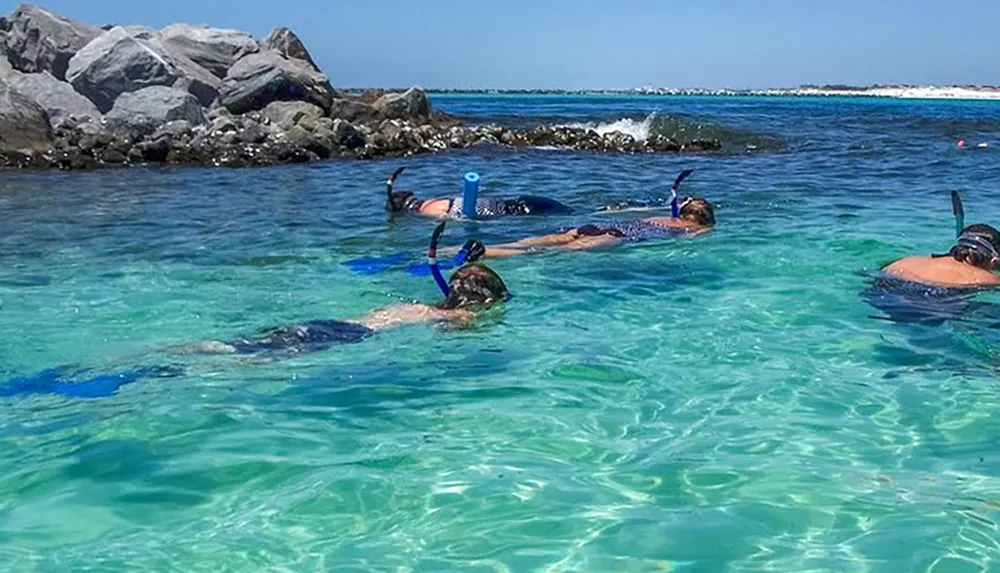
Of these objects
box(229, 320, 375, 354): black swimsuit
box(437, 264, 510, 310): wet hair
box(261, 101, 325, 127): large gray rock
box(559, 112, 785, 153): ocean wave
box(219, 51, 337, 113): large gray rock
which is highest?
box(219, 51, 337, 113): large gray rock

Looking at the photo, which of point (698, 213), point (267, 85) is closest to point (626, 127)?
point (267, 85)

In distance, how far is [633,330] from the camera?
23.8ft

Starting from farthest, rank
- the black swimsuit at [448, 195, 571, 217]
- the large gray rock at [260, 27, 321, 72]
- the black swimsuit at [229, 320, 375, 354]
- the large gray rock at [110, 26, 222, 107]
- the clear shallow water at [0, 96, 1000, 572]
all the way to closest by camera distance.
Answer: the large gray rock at [260, 27, 321, 72] → the large gray rock at [110, 26, 222, 107] → the black swimsuit at [448, 195, 571, 217] → the black swimsuit at [229, 320, 375, 354] → the clear shallow water at [0, 96, 1000, 572]

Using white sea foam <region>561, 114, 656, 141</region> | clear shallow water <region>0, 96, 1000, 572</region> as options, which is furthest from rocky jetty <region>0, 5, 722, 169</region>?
clear shallow water <region>0, 96, 1000, 572</region>

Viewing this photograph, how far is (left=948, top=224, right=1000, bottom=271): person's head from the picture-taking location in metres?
7.92

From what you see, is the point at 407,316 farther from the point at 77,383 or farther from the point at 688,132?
the point at 688,132

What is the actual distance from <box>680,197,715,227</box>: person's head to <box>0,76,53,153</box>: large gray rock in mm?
13898

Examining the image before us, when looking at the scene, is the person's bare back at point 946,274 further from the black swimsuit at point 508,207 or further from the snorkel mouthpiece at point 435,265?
the black swimsuit at point 508,207

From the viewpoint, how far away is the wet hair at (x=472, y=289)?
7.52m

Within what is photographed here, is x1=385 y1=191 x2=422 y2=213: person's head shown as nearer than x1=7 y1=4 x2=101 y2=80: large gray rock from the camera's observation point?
Yes

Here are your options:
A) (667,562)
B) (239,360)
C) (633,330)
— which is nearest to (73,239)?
(239,360)

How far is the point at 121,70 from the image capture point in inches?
920

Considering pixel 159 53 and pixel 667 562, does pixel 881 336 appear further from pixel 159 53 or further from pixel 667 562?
pixel 159 53

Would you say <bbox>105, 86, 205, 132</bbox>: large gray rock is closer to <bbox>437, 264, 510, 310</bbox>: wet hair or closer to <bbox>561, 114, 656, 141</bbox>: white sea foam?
<bbox>561, 114, 656, 141</bbox>: white sea foam
